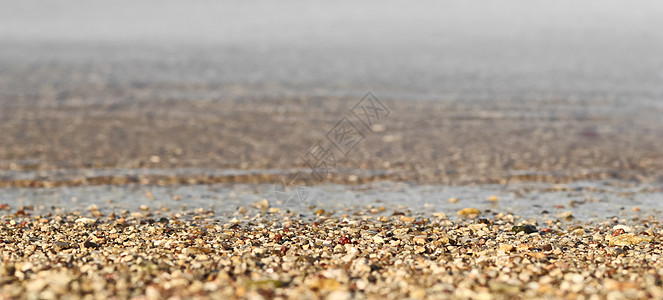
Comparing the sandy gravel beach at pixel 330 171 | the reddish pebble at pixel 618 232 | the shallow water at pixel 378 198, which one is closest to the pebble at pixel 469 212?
the sandy gravel beach at pixel 330 171

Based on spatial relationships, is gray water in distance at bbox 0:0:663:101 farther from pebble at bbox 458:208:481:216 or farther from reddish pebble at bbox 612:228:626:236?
reddish pebble at bbox 612:228:626:236

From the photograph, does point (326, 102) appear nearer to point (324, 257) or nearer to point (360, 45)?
point (324, 257)

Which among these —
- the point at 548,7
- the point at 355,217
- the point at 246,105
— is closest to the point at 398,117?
the point at 246,105

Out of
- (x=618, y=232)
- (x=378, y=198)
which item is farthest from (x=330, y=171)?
(x=618, y=232)

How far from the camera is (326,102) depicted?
61.5 ft

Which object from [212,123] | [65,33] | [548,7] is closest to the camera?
[212,123]

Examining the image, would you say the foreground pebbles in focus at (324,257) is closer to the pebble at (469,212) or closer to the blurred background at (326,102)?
the pebble at (469,212)

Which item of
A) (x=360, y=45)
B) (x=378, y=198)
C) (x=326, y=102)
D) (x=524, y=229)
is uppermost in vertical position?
(x=360, y=45)

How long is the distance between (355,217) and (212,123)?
813cm

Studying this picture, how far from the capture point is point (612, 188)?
10969 mm

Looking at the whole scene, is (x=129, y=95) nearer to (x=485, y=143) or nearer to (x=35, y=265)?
(x=485, y=143)

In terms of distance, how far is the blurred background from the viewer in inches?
497

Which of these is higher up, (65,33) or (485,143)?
(65,33)

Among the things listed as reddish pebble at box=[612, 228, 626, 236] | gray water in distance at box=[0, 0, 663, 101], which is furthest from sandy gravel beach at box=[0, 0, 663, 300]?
gray water in distance at box=[0, 0, 663, 101]
